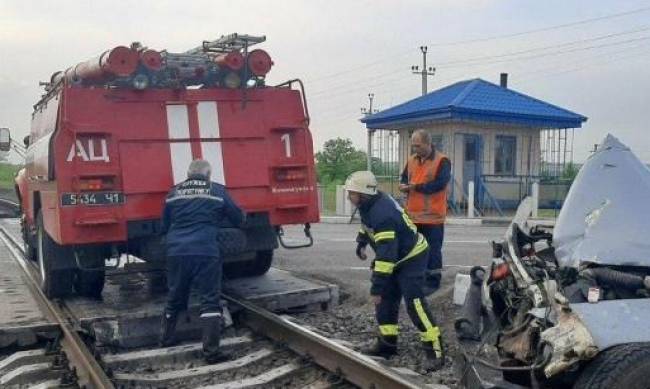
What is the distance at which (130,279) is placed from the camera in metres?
10.2

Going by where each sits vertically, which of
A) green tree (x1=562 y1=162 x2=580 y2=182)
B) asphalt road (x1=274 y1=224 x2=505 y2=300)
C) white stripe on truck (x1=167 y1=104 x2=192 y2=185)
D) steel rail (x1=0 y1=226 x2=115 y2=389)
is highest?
white stripe on truck (x1=167 y1=104 x2=192 y2=185)

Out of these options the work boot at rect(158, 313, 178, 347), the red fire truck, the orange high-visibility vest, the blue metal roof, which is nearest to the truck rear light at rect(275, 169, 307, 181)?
the red fire truck

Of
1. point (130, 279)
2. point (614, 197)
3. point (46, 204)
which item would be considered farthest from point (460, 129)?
point (614, 197)

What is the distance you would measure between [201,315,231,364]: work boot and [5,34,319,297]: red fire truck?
1019 mm

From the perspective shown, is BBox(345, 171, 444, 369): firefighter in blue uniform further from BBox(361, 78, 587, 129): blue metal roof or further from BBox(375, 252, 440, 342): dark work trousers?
BBox(361, 78, 587, 129): blue metal roof

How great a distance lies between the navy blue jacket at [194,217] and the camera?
6562 millimetres

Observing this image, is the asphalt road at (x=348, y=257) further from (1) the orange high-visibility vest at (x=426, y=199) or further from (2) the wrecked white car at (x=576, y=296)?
(2) the wrecked white car at (x=576, y=296)

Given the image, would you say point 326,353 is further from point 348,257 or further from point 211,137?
point 348,257

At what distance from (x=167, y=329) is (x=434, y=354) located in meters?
2.40

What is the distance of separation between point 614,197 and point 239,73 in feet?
14.7

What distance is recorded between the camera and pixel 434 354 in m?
5.89

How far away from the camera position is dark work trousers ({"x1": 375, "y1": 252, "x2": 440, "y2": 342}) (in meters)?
5.93

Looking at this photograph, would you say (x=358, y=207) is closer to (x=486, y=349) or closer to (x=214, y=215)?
(x=214, y=215)

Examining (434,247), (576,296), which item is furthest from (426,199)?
(576,296)
